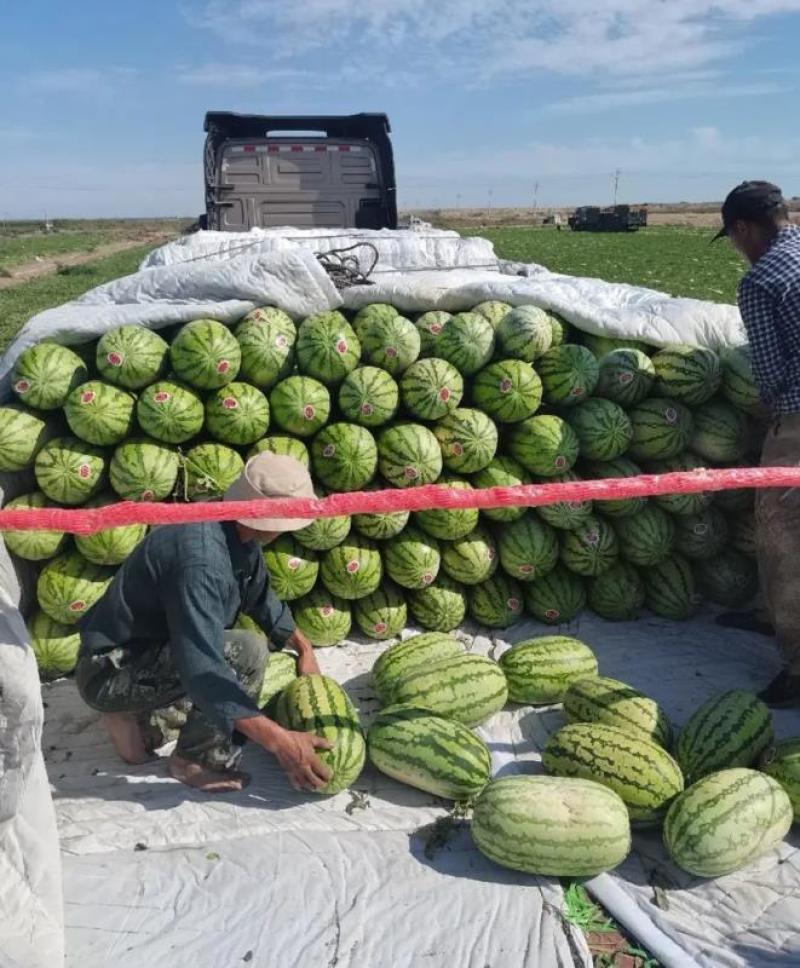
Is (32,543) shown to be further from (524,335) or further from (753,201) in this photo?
(753,201)

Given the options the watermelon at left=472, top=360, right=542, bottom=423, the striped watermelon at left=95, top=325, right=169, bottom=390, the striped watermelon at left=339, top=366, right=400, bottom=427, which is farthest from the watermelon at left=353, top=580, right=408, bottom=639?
the striped watermelon at left=95, top=325, right=169, bottom=390

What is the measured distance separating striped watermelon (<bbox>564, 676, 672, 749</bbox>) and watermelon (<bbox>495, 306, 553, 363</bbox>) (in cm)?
182

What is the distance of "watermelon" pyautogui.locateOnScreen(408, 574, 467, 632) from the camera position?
4.51 meters

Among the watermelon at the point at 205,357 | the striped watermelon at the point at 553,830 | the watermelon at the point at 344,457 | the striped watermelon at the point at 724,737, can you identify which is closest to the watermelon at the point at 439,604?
the watermelon at the point at 344,457

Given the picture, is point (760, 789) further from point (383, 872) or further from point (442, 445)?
point (442, 445)

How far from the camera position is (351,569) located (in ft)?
14.0

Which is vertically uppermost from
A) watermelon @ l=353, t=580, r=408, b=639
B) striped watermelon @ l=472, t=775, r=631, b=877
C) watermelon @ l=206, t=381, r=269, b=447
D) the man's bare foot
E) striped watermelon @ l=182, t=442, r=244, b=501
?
watermelon @ l=206, t=381, r=269, b=447

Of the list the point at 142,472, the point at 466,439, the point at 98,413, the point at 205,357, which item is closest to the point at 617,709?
the point at 466,439

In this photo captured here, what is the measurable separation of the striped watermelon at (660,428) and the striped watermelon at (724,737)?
5.17 feet

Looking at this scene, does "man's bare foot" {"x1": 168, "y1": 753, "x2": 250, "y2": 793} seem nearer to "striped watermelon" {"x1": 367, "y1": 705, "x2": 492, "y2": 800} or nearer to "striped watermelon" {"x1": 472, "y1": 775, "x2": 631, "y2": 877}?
"striped watermelon" {"x1": 367, "y1": 705, "x2": 492, "y2": 800}

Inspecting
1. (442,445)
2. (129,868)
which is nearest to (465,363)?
(442,445)

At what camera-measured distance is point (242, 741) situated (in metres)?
3.46

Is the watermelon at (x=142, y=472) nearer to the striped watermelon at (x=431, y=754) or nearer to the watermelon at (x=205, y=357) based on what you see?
the watermelon at (x=205, y=357)

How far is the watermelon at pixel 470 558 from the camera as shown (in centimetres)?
445
